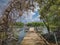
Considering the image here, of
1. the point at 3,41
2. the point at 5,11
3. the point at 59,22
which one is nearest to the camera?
the point at 5,11

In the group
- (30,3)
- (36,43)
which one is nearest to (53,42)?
(36,43)

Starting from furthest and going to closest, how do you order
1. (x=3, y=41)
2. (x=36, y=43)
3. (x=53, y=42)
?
(x=53, y=42) < (x=36, y=43) < (x=3, y=41)

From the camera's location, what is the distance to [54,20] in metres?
7.05

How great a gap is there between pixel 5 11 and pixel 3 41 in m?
0.65

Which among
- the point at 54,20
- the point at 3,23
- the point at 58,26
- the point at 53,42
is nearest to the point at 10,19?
the point at 3,23

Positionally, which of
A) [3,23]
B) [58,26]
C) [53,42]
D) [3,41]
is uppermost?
[3,23]

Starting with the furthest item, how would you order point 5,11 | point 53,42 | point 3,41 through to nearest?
1. point 53,42
2. point 3,41
3. point 5,11

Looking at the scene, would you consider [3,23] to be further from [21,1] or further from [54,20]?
[54,20]

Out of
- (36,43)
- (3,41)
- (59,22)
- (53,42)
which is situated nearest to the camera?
(3,41)

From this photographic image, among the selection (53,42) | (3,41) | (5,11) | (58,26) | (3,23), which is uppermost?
(5,11)

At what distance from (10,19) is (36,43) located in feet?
16.8

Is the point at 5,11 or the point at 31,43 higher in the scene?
the point at 5,11

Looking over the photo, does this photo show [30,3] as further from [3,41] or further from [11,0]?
[3,41]

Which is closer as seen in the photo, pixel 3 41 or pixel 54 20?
pixel 3 41
